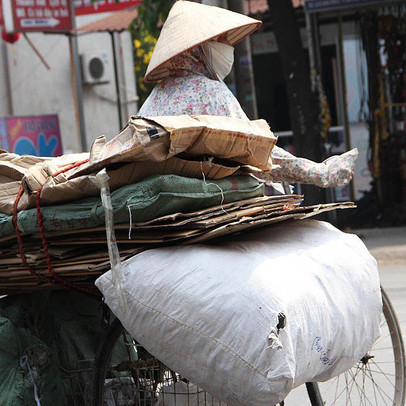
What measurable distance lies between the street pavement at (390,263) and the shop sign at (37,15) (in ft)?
17.1

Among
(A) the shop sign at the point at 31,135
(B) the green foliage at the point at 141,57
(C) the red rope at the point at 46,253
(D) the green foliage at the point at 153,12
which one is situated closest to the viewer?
(C) the red rope at the point at 46,253

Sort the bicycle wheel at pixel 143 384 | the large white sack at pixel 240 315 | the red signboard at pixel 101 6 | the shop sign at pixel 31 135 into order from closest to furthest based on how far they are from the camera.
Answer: the large white sack at pixel 240 315, the bicycle wheel at pixel 143 384, the red signboard at pixel 101 6, the shop sign at pixel 31 135

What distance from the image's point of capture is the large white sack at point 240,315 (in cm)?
254

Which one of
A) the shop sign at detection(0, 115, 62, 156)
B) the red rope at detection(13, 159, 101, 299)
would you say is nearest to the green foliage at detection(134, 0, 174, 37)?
the shop sign at detection(0, 115, 62, 156)

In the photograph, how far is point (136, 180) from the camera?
9.46 ft

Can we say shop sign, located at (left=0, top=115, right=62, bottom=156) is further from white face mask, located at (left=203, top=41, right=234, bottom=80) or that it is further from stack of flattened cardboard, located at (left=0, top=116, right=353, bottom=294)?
stack of flattened cardboard, located at (left=0, top=116, right=353, bottom=294)

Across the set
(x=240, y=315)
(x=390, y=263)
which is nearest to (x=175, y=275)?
(x=240, y=315)

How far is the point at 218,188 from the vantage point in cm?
294

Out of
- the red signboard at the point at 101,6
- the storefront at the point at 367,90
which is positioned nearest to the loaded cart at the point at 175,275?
the storefront at the point at 367,90

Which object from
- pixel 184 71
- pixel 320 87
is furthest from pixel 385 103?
pixel 184 71

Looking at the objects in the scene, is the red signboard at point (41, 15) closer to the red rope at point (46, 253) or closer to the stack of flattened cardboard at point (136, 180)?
the stack of flattened cardboard at point (136, 180)

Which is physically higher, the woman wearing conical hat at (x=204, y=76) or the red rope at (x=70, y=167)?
the woman wearing conical hat at (x=204, y=76)

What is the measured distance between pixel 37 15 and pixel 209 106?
980cm

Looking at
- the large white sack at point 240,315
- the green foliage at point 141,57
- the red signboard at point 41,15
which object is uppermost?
the red signboard at point 41,15
